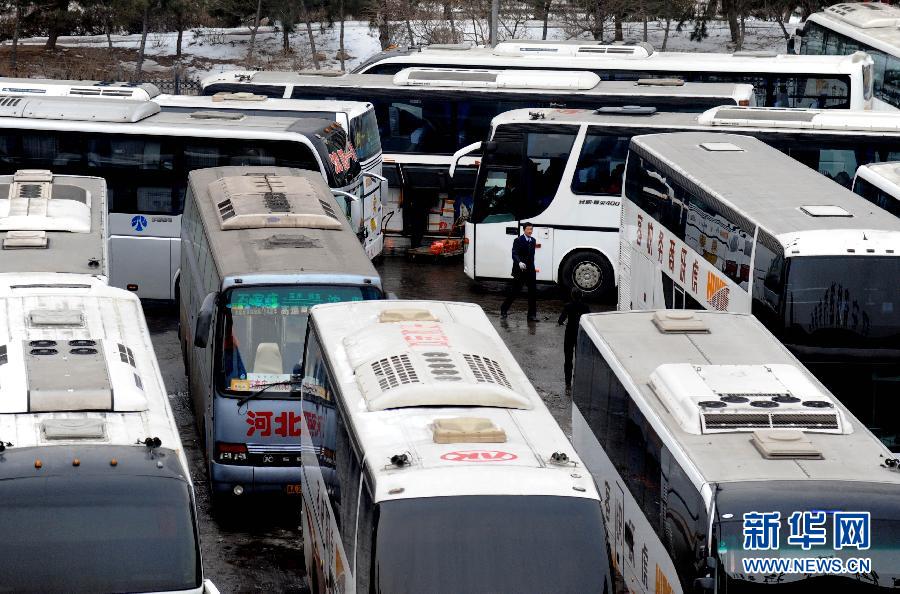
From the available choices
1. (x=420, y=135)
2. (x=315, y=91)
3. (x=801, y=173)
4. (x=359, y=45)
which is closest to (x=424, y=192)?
(x=420, y=135)

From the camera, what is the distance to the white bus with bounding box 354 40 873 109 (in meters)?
30.1

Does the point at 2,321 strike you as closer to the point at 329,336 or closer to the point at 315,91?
the point at 329,336

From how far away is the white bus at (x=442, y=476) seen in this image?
8.57 meters

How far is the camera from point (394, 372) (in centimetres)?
1041

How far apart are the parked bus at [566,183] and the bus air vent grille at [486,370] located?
1292 centimetres

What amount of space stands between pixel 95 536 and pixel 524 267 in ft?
43.7

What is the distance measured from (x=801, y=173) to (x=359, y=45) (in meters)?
36.0

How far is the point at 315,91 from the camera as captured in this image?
29031mm

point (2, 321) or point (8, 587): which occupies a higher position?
point (2, 321)

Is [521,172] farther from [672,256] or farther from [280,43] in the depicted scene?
[280,43]

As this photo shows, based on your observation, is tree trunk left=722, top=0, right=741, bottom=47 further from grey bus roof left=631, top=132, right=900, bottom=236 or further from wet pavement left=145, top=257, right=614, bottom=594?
grey bus roof left=631, top=132, right=900, bottom=236

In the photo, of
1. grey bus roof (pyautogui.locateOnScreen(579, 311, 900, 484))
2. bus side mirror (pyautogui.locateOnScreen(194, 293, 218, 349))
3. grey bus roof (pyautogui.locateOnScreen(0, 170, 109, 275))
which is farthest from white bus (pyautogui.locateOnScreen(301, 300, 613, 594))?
grey bus roof (pyautogui.locateOnScreen(0, 170, 109, 275))

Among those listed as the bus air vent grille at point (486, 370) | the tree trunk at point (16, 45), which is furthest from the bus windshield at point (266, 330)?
the tree trunk at point (16, 45)

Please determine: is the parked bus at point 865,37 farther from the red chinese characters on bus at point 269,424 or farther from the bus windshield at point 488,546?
the bus windshield at point 488,546
